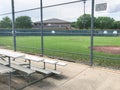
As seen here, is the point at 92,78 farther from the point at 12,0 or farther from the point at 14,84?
the point at 12,0

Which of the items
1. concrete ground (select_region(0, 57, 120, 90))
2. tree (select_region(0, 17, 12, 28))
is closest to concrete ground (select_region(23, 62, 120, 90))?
concrete ground (select_region(0, 57, 120, 90))

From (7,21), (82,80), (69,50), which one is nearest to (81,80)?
(82,80)

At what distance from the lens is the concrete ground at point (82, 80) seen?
4.15 m

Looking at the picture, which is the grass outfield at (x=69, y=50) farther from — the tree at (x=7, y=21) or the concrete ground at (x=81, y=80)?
the tree at (x=7, y=21)

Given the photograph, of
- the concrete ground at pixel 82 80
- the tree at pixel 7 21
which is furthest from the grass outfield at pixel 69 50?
the tree at pixel 7 21

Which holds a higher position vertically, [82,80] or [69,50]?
[69,50]

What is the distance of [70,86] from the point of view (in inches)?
166

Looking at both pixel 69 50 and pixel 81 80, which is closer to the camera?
pixel 81 80

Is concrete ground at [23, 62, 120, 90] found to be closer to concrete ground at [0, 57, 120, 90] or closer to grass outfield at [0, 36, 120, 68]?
concrete ground at [0, 57, 120, 90]

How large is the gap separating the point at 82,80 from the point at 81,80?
26mm

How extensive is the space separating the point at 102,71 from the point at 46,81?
1934 millimetres

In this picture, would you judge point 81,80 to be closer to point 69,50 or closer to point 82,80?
point 82,80

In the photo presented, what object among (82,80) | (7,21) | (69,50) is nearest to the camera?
(82,80)

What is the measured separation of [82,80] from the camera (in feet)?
15.2
